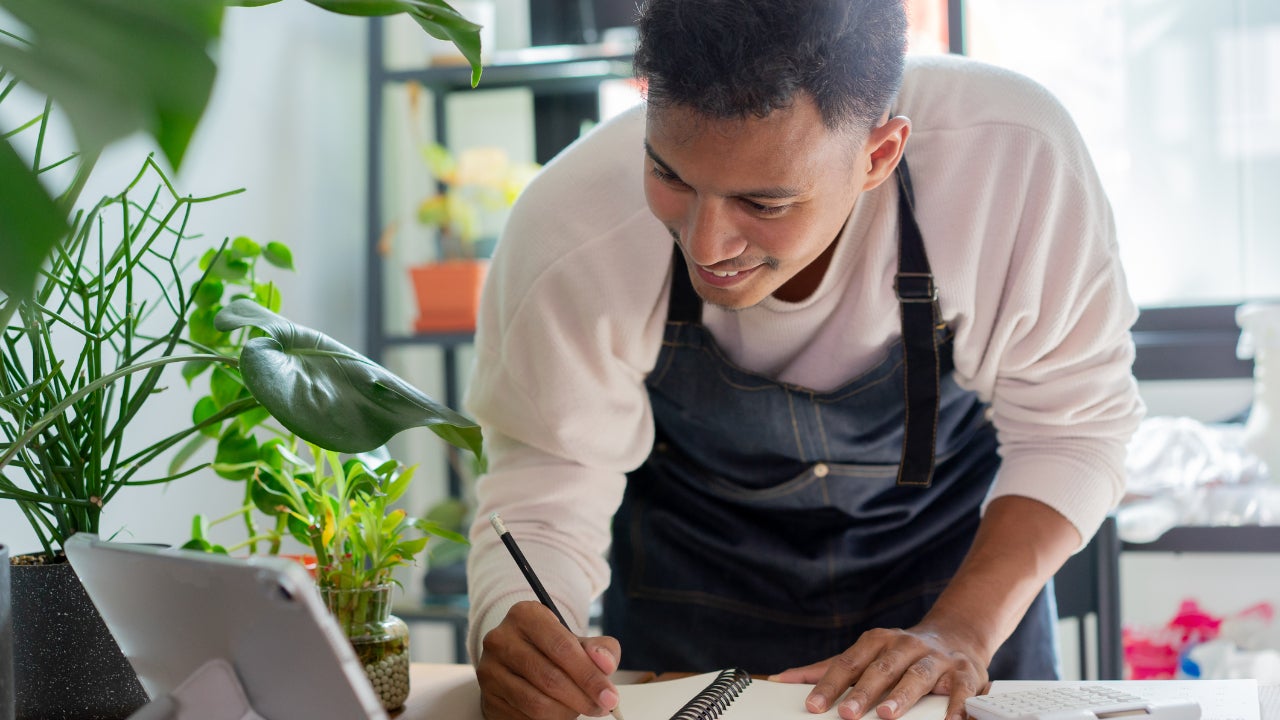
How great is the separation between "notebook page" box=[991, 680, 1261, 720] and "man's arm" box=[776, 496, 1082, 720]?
0.05m

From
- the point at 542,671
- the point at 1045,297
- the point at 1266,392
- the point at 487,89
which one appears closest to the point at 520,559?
the point at 542,671

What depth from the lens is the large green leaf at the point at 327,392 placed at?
0.69 meters

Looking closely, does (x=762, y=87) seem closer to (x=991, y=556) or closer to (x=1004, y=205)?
(x=1004, y=205)

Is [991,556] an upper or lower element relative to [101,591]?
lower

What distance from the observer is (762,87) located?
88 centimetres

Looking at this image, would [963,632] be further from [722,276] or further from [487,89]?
[487,89]

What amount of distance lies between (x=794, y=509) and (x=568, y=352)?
0.34 meters

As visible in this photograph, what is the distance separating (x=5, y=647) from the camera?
28.0 inches

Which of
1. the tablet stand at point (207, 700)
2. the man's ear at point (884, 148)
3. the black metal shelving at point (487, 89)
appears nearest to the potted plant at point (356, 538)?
the tablet stand at point (207, 700)

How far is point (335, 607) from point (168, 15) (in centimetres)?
58

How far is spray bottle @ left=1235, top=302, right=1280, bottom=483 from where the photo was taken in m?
1.83

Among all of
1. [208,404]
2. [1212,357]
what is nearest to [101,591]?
[208,404]

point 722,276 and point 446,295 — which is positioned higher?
point 722,276

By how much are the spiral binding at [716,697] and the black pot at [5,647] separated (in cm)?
41
